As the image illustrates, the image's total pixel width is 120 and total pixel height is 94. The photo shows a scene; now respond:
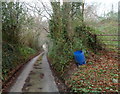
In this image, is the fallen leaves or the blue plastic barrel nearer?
the fallen leaves

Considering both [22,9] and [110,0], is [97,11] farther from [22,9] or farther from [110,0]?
[22,9]

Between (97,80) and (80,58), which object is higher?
(80,58)

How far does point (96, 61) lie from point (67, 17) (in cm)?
353

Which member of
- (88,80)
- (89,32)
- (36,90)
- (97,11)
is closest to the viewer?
(88,80)

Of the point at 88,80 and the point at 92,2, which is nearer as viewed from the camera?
the point at 88,80

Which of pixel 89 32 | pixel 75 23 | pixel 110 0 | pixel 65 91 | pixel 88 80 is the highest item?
pixel 110 0

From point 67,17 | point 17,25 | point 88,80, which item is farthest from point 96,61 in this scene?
point 17,25

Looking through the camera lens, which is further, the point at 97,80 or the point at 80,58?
the point at 80,58

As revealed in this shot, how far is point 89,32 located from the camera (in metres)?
7.25

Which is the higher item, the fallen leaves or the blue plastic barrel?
the blue plastic barrel

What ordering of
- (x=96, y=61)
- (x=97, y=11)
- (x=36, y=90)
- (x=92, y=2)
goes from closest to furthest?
1. (x=36, y=90)
2. (x=96, y=61)
3. (x=92, y=2)
4. (x=97, y=11)

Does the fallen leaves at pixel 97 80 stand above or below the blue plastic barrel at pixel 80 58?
below

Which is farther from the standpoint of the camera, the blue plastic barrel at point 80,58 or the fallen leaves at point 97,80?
the blue plastic barrel at point 80,58

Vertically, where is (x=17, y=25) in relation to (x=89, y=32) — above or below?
above
